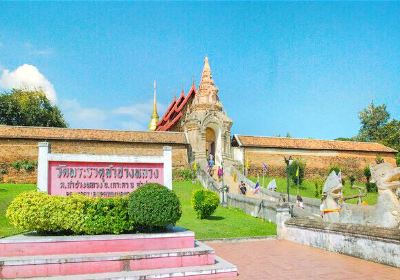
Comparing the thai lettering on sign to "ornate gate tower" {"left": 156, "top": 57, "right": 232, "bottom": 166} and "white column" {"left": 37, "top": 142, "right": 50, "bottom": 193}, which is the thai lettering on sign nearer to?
"white column" {"left": 37, "top": 142, "right": 50, "bottom": 193}

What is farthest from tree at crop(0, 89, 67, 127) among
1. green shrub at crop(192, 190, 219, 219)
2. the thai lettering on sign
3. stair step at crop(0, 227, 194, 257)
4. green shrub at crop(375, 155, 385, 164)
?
stair step at crop(0, 227, 194, 257)

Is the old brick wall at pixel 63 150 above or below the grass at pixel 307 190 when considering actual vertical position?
above

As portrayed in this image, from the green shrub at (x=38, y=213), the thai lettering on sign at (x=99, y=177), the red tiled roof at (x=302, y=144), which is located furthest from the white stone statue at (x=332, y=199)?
the red tiled roof at (x=302, y=144)

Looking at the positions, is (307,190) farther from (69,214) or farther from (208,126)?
(69,214)

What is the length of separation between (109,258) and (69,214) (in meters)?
1.39

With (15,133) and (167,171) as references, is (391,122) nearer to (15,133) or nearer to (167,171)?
(15,133)

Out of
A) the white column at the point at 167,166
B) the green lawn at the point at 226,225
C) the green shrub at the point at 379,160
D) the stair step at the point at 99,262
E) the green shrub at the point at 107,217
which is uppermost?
the green shrub at the point at 379,160

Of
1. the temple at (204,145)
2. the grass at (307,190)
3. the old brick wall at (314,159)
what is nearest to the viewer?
the grass at (307,190)

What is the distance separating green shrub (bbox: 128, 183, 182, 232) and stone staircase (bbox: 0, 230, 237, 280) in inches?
12.3

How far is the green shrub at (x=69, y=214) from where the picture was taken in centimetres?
754

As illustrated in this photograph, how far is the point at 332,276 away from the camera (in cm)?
743

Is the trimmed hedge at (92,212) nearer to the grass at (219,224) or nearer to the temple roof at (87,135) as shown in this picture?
the grass at (219,224)

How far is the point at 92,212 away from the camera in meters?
7.85

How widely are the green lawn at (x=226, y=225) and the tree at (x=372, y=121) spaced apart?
37.9 meters
